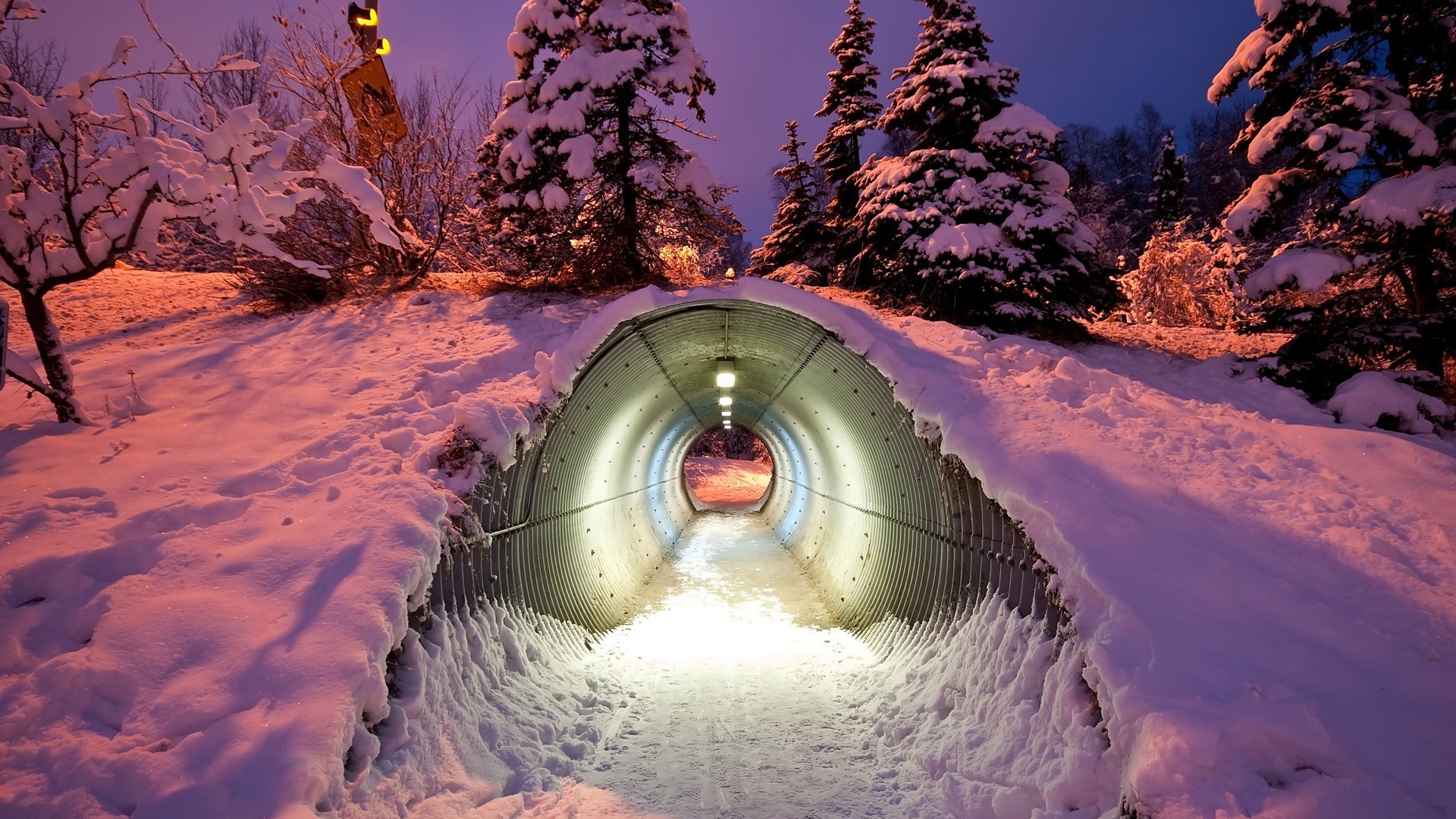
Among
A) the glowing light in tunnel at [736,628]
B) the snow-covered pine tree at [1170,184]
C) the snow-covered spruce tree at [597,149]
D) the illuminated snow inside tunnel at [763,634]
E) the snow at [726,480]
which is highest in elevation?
the snow-covered pine tree at [1170,184]

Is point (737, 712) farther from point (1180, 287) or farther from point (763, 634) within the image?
point (1180, 287)

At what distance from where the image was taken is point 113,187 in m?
5.06

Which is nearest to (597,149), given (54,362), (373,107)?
(373,107)

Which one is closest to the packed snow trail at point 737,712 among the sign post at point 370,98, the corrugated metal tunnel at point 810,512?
the corrugated metal tunnel at point 810,512

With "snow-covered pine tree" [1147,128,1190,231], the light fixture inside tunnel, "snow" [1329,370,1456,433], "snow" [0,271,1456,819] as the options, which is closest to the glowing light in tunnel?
"snow" [0,271,1456,819]

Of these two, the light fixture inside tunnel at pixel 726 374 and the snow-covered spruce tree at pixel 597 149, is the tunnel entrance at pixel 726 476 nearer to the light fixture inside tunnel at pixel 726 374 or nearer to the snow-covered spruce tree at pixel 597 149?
the light fixture inside tunnel at pixel 726 374

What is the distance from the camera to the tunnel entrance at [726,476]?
74.2 ft

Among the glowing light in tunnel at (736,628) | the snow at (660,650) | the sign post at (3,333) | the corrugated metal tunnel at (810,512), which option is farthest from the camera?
the glowing light in tunnel at (736,628)

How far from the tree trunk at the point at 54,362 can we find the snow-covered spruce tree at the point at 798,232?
20.6m

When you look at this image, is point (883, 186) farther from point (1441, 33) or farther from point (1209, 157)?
point (1209, 157)


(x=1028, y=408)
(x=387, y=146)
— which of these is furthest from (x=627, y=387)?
(x=387, y=146)

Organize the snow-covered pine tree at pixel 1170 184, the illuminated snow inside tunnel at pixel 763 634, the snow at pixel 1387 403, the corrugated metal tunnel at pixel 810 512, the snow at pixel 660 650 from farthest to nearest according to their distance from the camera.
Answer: the snow-covered pine tree at pixel 1170 184 < the snow at pixel 1387 403 < the corrugated metal tunnel at pixel 810 512 < the illuminated snow inside tunnel at pixel 763 634 < the snow at pixel 660 650

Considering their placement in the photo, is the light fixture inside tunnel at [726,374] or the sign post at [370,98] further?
the sign post at [370,98]

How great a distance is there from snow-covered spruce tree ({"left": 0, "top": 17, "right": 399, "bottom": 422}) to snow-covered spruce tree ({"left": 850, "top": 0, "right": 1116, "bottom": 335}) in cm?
890
